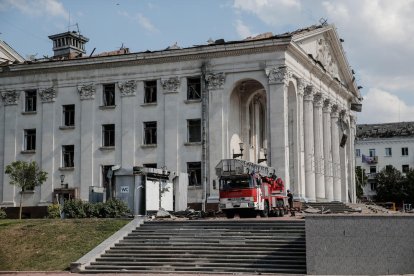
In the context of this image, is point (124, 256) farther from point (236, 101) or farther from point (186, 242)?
point (236, 101)

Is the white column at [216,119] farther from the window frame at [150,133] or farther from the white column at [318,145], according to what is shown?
the white column at [318,145]

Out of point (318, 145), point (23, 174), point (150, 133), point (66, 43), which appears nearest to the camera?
point (23, 174)

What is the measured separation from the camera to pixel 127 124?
5447cm

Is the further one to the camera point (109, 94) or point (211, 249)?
point (109, 94)

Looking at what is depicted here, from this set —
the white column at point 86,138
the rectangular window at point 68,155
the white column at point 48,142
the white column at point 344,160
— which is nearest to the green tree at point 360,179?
the white column at point 344,160

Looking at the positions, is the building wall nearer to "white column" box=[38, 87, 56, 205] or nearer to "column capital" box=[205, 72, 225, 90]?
"column capital" box=[205, 72, 225, 90]

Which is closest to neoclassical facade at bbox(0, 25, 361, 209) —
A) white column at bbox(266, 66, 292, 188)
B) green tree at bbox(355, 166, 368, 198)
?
white column at bbox(266, 66, 292, 188)

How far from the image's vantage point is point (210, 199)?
166 feet

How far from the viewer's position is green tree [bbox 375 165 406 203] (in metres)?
95.8

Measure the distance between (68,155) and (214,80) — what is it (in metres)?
14.3

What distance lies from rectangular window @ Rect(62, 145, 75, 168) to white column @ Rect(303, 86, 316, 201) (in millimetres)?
19454

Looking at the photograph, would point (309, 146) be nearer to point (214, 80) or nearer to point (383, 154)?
point (214, 80)

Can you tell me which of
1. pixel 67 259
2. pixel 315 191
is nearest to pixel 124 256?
pixel 67 259

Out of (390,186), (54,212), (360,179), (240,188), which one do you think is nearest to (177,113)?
(54,212)
